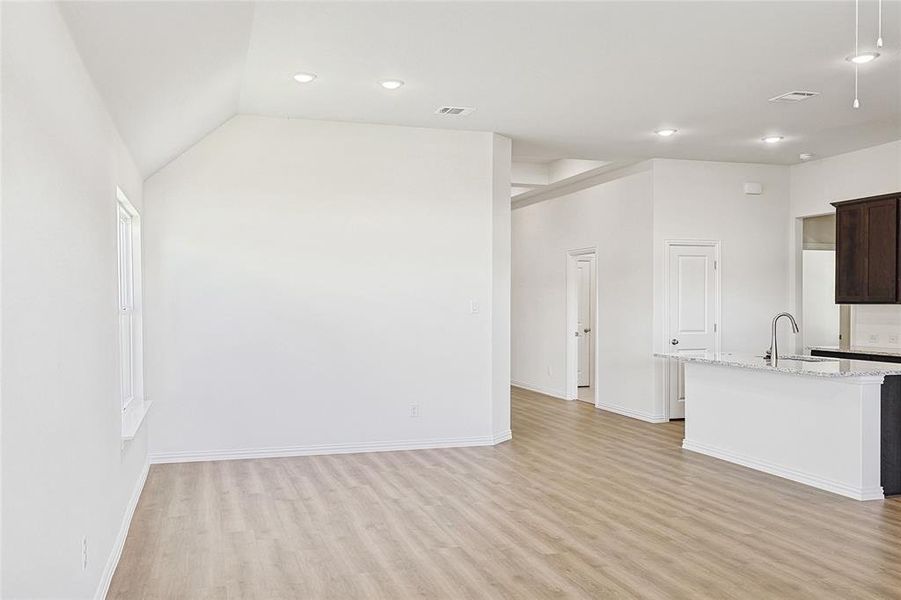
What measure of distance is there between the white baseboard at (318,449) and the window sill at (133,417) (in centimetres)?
53

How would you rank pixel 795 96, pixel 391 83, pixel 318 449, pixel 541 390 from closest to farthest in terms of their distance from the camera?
pixel 391 83 < pixel 795 96 < pixel 318 449 < pixel 541 390

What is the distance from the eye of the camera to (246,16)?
390 centimetres

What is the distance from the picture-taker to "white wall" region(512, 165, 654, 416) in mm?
8250

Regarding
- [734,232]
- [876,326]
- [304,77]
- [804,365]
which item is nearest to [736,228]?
[734,232]

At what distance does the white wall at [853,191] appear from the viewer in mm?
7406

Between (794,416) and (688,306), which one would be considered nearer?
(794,416)

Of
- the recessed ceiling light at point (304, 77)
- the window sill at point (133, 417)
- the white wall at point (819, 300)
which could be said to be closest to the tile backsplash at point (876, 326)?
the white wall at point (819, 300)

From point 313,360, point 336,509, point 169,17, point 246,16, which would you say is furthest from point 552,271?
point 169,17

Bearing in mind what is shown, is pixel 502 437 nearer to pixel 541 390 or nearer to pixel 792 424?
pixel 792 424

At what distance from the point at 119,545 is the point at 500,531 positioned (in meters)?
2.05

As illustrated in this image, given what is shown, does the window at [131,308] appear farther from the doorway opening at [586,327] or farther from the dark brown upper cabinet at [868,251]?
the dark brown upper cabinet at [868,251]

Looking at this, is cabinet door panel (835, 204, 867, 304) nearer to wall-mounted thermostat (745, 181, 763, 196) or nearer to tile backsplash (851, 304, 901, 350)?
tile backsplash (851, 304, 901, 350)

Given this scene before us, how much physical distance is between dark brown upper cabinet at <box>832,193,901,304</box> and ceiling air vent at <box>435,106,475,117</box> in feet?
13.5

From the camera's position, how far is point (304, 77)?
5141 millimetres
